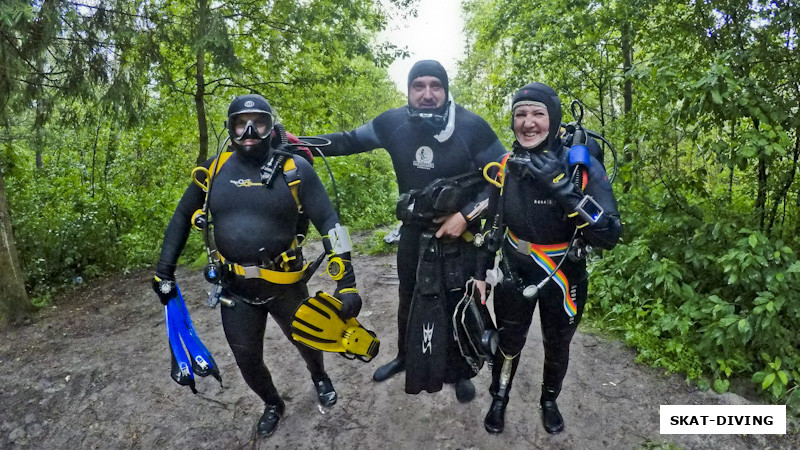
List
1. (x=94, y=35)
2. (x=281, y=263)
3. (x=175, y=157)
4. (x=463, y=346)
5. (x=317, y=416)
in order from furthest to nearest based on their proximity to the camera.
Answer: (x=175, y=157), (x=94, y=35), (x=317, y=416), (x=463, y=346), (x=281, y=263)

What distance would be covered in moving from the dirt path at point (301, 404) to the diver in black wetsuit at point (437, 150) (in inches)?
18.7

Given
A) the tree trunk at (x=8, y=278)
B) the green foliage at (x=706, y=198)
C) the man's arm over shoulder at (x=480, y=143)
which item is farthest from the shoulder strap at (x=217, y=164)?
the tree trunk at (x=8, y=278)

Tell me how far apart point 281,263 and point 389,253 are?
218 inches

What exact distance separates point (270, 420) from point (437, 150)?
262 centimetres

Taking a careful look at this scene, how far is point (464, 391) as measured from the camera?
3912 mm

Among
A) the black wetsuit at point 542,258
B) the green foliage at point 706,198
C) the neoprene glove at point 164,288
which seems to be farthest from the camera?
the green foliage at point 706,198

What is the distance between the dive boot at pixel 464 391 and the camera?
12.8ft

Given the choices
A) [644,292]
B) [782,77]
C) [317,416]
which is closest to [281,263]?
[317,416]

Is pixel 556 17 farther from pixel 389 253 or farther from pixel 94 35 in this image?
pixel 94 35

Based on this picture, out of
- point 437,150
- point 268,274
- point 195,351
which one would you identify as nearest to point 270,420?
point 195,351

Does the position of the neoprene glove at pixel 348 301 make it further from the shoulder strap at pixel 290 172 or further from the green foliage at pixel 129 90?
the green foliage at pixel 129 90

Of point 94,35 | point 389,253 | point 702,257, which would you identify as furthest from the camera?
point 389,253

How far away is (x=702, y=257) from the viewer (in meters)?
4.77

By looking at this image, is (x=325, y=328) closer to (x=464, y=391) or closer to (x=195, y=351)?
(x=195, y=351)
